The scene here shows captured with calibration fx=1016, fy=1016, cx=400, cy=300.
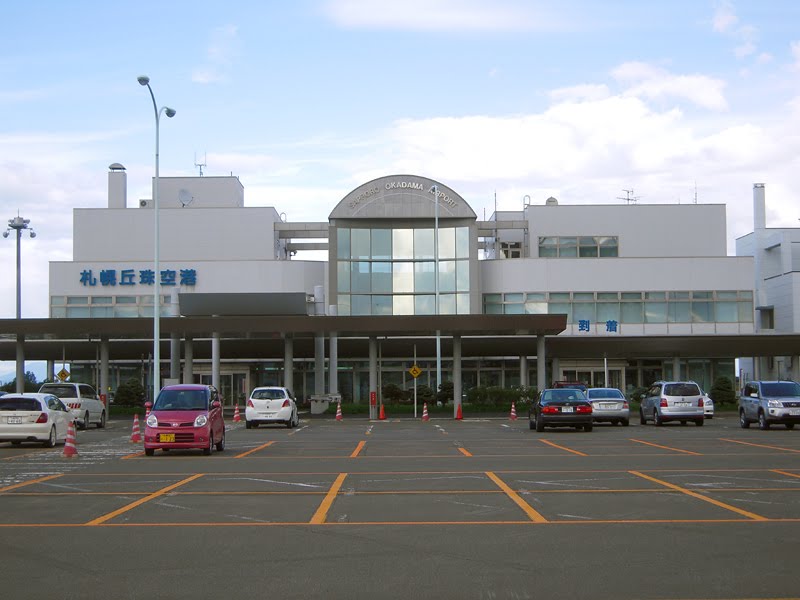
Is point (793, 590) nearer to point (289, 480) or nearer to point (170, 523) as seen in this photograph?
point (170, 523)

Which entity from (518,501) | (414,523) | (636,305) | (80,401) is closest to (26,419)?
(80,401)

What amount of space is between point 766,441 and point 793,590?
20.2 metres

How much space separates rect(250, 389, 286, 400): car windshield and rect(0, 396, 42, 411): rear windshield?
1246cm

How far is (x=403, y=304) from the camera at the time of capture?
66.7 metres

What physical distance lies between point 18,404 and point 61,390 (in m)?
11.2

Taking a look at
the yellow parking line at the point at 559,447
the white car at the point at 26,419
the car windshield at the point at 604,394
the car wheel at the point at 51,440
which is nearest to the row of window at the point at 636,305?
the car windshield at the point at 604,394

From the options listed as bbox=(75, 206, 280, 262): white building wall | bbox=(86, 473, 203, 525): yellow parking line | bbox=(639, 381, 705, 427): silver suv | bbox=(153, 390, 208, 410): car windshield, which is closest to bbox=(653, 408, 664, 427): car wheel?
Result: bbox=(639, 381, 705, 427): silver suv

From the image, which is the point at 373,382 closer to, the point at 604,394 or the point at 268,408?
the point at 268,408

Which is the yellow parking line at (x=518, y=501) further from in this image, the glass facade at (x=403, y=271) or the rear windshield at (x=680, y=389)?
the glass facade at (x=403, y=271)

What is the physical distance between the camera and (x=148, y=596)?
8.35 meters

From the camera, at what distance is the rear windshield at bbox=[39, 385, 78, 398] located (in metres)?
37.4

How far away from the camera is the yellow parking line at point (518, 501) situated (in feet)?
41.6

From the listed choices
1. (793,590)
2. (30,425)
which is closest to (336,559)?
(793,590)

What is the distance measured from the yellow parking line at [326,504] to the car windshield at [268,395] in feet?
69.1
